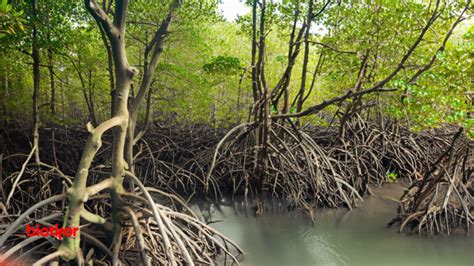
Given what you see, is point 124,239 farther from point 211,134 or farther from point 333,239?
point 211,134

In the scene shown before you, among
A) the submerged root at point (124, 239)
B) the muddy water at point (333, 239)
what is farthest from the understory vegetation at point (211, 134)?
the muddy water at point (333, 239)

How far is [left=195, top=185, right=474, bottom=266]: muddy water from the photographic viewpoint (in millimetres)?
3443

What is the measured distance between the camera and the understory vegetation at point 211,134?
2615 millimetres

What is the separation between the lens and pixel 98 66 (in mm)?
5668

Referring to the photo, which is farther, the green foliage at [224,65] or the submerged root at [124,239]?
the green foliage at [224,65]

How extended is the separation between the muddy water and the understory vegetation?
0.21 meters

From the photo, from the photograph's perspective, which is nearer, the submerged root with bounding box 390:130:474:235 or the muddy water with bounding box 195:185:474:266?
the muddy water with bounding box 195:185:474:266

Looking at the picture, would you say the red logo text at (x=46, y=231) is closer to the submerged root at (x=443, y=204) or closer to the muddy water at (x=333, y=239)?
the muddy water at (x=333, y=239)

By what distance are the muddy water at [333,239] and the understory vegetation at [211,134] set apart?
8.1 inches

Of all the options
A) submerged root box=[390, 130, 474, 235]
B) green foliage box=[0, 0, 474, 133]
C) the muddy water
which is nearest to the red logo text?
green foliage box=[0, 0, 474, 133]

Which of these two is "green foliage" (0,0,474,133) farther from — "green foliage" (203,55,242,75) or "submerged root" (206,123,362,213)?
"submerged root" (206,123,362,213)

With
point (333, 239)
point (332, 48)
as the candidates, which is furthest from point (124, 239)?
point (332, 48)

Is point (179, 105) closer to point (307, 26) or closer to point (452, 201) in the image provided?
point (307, 26)

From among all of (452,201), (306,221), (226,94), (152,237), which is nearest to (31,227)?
(152,237)
